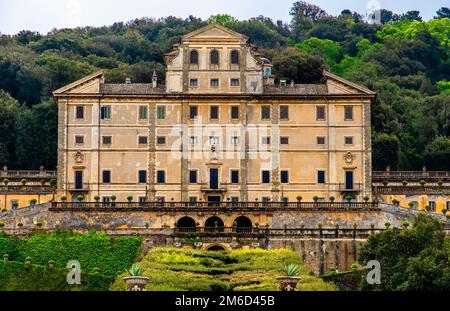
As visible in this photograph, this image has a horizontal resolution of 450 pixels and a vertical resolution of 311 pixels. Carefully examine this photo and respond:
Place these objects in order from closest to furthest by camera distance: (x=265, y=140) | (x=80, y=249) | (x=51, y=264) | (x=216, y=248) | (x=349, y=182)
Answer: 1. (x=51, y=264)
2. (x=80, y=249)
3. (x=216, y=248)
4. (x=349, y=182)
5. (x=265, y=140)

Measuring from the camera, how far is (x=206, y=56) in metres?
80.1

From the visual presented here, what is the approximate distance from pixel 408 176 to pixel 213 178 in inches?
506

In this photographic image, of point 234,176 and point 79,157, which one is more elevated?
point 79,157

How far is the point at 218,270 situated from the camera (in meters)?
60.5

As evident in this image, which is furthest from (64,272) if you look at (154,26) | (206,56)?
(154,26)

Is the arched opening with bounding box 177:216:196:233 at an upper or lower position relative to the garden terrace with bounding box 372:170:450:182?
lower

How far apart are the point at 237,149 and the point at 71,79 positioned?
30.7 meters

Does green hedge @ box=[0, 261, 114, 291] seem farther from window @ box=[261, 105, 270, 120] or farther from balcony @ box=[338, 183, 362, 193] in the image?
window @ box=[261, 105, 270, 120]

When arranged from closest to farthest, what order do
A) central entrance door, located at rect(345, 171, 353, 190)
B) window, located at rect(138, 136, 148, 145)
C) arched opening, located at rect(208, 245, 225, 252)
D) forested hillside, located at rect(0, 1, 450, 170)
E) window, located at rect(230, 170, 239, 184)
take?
arched opening, located at rect(208, 245, 225, 252) → central entrance door, located at rect(345, 171, 353, 190) → window, located at rect(230, 170, 239, 184) → window, located at rect(138, 136, 148, 145) → forested hillside, located at rect(0, 1, 450, 170)

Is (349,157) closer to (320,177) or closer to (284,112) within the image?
(320,177)

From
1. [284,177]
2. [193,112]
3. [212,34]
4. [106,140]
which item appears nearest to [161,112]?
[193,112]

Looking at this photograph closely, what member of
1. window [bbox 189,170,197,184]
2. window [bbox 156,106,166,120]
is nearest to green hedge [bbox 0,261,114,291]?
window [bbox 189,170,197,184]

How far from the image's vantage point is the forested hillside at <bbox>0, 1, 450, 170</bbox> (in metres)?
93.5

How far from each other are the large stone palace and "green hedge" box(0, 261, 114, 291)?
665 inches
